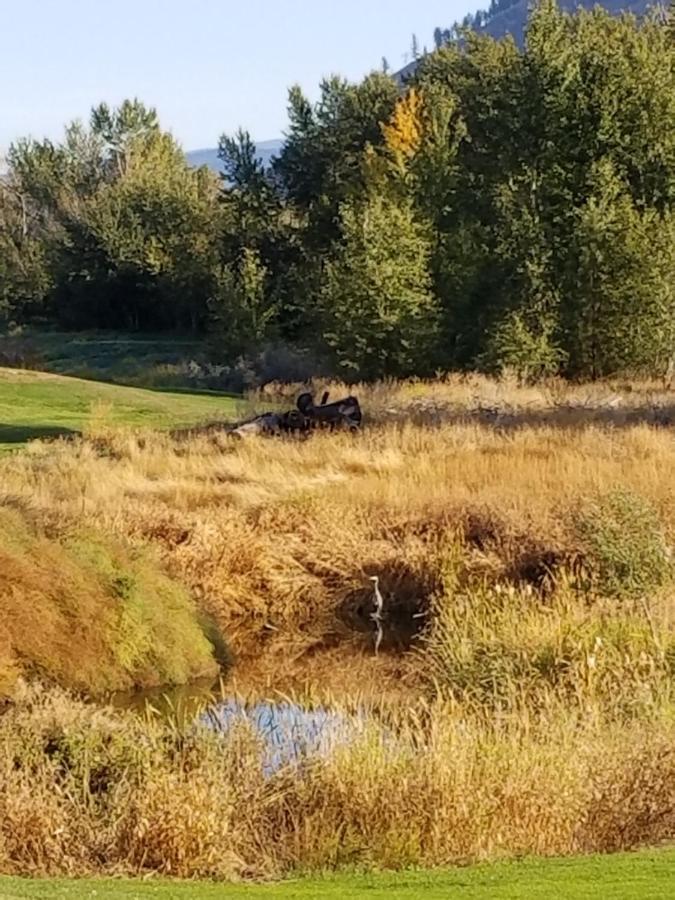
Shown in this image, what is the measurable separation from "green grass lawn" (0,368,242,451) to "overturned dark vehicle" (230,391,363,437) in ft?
13.7

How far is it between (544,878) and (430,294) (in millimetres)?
38570

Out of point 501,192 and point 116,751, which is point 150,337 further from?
point 116,751

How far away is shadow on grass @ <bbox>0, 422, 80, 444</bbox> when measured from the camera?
33.7 metres

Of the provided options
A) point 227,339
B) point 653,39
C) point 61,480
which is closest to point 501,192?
point 653,39

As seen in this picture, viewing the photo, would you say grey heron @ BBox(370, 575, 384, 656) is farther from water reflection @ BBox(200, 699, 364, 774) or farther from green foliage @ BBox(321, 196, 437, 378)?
green foliage @ BBox(321, 196, 437, 378)

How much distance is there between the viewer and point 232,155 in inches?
2611

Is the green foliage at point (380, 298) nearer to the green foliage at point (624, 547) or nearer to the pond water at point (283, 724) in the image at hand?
the green foliage at point (624, 547)

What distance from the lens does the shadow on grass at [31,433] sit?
3366 centimetres

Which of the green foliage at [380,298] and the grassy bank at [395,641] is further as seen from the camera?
the green foliage at [380,298]

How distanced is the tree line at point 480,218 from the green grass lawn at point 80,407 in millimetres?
6747

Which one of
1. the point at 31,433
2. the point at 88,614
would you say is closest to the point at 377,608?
the point at 88,614

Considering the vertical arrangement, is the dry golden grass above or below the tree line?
below

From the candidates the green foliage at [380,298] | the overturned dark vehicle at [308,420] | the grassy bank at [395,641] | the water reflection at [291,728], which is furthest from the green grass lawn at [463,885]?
the green foliage at [380,298]

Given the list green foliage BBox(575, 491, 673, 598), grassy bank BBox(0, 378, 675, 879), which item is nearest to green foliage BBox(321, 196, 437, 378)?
grassy bank BBox(0, 378, 675, 879)
